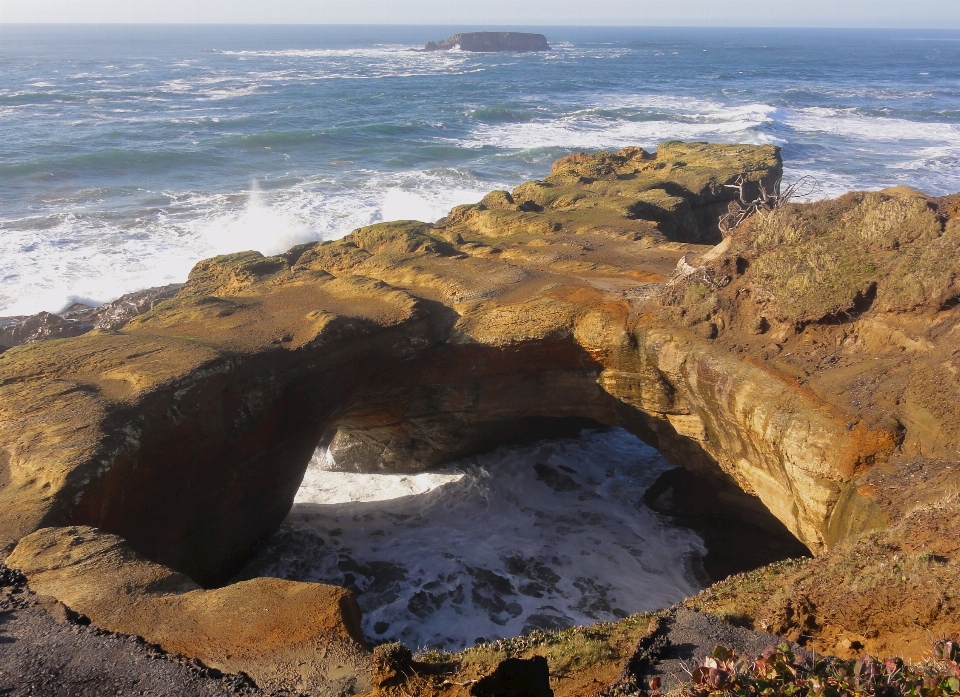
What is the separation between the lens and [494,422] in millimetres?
13406

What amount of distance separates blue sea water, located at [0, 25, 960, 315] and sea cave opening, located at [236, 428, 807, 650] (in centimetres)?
1165

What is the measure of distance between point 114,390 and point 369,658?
5243 millimetres

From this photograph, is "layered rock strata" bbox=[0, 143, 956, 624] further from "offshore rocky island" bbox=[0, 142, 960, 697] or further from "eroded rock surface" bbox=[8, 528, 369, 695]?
"eroded rock surface" bbox=[8, 528, 369, 695]

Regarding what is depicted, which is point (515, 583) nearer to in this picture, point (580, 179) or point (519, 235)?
point (519, 235)

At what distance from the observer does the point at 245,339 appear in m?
10.7

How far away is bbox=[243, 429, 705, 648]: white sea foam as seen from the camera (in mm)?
10227

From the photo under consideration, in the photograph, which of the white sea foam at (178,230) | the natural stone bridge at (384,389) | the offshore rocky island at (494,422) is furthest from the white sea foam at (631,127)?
the offshore rocky island at (494,422)

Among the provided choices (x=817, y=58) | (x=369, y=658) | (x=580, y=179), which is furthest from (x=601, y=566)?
(x=817, y=58)

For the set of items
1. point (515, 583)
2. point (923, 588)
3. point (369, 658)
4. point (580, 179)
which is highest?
point (580, 179)

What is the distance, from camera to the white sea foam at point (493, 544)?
10.2 meters

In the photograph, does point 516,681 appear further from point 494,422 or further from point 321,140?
point 321,140

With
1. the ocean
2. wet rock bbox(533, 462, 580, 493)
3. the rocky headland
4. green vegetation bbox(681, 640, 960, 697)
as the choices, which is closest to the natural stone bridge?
wet rock bbox(533, 462, 580, 493)

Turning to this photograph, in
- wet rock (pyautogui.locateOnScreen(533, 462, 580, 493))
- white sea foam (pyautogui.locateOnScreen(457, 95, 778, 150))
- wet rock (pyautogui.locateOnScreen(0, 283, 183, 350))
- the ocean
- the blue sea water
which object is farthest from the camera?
white sea foam (pyautogui.locateOnScreen(457, 95, 778, 150))

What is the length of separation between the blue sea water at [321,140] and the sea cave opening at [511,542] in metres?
11.7
